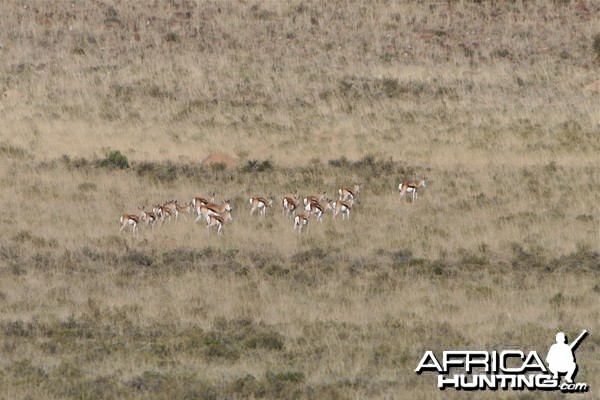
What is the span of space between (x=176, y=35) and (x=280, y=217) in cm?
2057

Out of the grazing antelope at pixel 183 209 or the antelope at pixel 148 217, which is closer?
the antelope at pixel 148 217

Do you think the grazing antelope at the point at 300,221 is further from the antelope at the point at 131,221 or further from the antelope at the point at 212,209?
the antelope at the point at 131,221

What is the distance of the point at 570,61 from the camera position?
1678 inches

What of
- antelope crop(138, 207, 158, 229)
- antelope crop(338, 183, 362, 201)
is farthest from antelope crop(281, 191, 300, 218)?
antelope crop(138, 207, 158, 229)

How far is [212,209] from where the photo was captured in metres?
25.5

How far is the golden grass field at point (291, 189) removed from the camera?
646 inches

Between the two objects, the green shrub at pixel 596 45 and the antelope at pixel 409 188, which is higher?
the green shrub at pixel 596 45

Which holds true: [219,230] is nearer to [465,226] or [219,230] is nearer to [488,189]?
[465,226]

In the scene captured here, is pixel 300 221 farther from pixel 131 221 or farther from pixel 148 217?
pixel 131 221

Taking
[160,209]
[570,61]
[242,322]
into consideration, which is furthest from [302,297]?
[570,61]

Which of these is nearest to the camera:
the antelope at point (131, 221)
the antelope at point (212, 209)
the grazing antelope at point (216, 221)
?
the antelope at point (131, 221)

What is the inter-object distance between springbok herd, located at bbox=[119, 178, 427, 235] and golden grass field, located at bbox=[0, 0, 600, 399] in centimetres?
26

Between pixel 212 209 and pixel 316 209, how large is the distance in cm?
214

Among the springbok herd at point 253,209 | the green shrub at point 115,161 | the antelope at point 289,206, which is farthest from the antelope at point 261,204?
the green shrub at point 115,161
